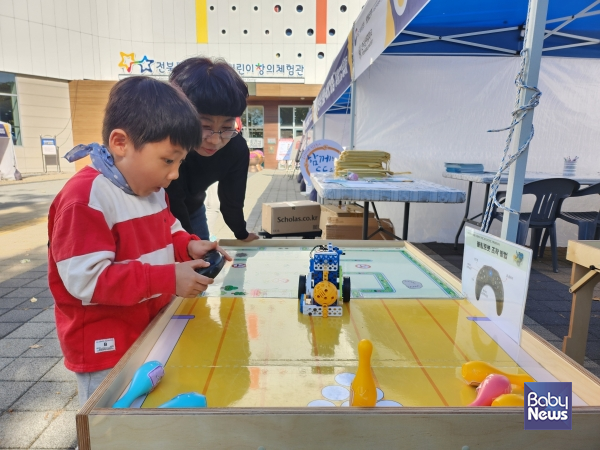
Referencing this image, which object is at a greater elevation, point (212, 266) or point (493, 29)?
point (493, 29)

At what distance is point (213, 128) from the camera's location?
1515mm

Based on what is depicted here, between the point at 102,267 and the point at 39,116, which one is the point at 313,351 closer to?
the point at 102,267

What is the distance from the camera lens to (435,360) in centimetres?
94

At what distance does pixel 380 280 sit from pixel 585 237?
359 cm

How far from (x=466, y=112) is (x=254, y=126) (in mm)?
15705

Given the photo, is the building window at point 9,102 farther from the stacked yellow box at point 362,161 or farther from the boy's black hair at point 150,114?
the boy's black hair at point 150,114

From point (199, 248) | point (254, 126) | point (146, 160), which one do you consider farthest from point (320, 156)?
point (254, 126)

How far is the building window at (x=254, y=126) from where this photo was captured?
62.7 ft

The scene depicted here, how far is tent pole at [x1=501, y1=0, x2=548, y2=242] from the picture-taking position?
1120 millimetres

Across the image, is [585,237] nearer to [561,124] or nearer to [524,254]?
[561,124]

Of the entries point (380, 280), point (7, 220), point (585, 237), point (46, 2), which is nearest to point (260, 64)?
point (46, 2)

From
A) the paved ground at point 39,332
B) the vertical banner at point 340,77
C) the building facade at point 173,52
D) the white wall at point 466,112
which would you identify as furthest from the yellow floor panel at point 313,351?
the building facade at point 173,52

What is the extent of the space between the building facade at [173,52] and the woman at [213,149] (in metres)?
16.3

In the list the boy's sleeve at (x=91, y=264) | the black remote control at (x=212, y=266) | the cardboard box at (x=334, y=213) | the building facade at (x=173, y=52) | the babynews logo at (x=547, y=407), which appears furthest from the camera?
the building facade at (x=173, y=52)
